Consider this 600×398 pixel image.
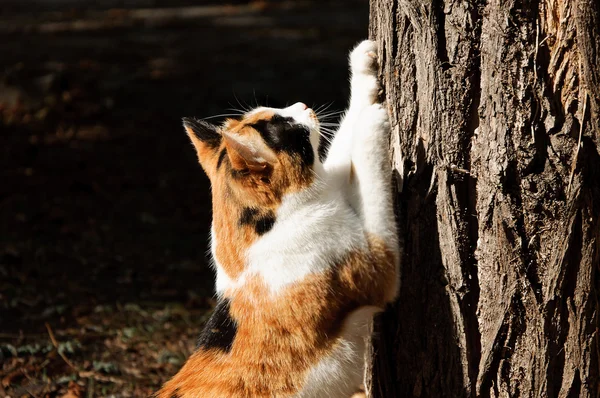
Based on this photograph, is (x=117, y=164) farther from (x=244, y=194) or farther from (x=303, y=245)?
(x=303, y=245)

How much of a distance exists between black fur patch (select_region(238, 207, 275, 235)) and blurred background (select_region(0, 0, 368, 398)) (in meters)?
0.73

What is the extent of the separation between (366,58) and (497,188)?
791mm

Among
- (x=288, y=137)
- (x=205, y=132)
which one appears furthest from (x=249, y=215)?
(x=205, y=132)

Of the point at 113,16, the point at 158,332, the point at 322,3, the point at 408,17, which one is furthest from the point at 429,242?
the point at 322,3

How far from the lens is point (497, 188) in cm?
264

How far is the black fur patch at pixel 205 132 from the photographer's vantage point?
334 centimetres

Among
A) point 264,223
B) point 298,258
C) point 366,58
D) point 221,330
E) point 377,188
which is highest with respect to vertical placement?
point 366,58

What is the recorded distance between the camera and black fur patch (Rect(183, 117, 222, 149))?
3344mm

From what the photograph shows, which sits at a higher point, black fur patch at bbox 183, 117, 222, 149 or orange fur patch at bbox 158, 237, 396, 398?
black fur patch at bbox 183, 117, 222, 149

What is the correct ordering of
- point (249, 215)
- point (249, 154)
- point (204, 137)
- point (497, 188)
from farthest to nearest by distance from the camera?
point (204, 137)
point (249, 215)
point (249, 154)
point (497, 188)

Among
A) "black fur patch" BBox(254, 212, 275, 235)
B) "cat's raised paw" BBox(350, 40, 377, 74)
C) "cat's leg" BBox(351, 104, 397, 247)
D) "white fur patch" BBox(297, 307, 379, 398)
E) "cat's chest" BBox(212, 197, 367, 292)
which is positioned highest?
"cat's raised paw" BBox(350, 40, 377, 74)

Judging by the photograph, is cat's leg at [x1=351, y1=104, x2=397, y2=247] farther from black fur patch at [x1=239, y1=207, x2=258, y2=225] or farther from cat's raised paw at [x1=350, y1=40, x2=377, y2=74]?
black fur patch at [x1=239, y1=207, x2=258, y2=225]

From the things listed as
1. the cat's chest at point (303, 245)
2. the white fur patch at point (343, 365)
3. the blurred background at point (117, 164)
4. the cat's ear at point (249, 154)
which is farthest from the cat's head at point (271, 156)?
the white fur patch at point (343, 365)

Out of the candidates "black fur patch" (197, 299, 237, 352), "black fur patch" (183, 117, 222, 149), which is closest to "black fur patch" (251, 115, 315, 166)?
"black fur patch" (183, 117, 222, 149)
